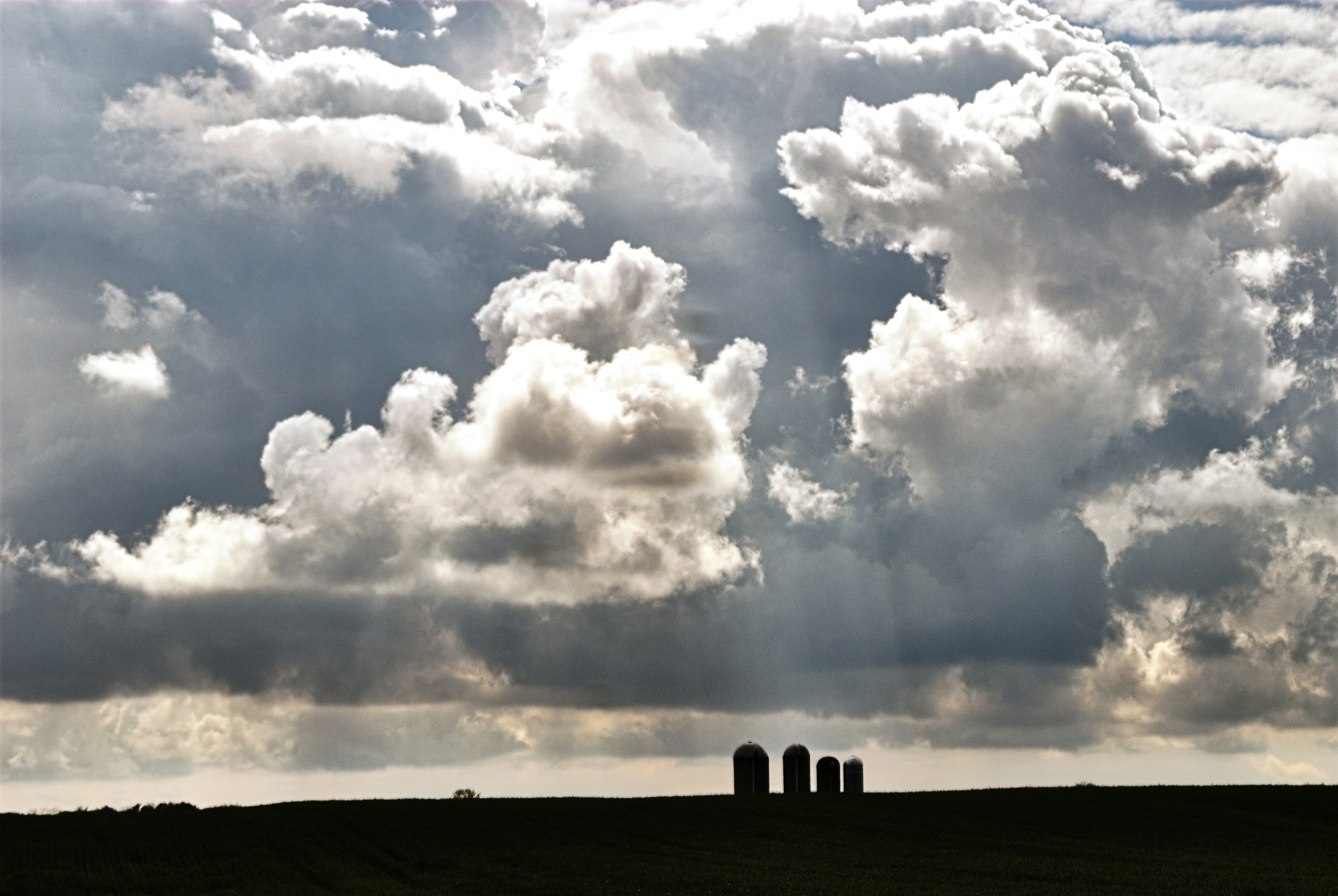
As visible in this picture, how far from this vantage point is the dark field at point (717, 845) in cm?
7894

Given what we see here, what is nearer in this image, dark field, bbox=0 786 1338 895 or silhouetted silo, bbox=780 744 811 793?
dark field, bbox=0 786 1338 895

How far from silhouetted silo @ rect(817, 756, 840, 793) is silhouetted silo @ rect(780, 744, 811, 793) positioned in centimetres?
124

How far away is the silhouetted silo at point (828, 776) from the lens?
147m

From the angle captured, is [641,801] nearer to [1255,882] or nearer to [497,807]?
[497,807]

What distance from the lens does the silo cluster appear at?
146500 mm

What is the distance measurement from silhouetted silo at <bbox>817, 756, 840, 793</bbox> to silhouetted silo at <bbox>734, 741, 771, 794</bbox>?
5.25m

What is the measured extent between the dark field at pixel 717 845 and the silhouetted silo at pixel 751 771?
19566 millimetres

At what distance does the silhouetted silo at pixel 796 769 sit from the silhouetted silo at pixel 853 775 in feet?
12.7

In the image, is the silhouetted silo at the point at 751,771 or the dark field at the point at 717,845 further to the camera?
the silhouetted silo at the point at 751,771

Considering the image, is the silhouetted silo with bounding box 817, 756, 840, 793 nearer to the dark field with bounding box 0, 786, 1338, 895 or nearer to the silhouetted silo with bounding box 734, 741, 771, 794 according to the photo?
the silhouetted silo with bounding box 734, 741, 771, 794

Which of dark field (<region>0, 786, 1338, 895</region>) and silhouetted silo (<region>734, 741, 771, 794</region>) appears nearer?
dark field (<region>0, 786, 1338, 895</region>)

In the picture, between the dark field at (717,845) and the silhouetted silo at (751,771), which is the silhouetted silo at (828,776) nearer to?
the silhouetted silo at (751,771)

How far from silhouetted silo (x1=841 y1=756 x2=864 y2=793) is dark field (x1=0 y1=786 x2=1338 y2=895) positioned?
828 inches

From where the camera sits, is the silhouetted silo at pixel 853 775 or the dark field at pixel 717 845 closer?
the dark field at pixel 717 845
